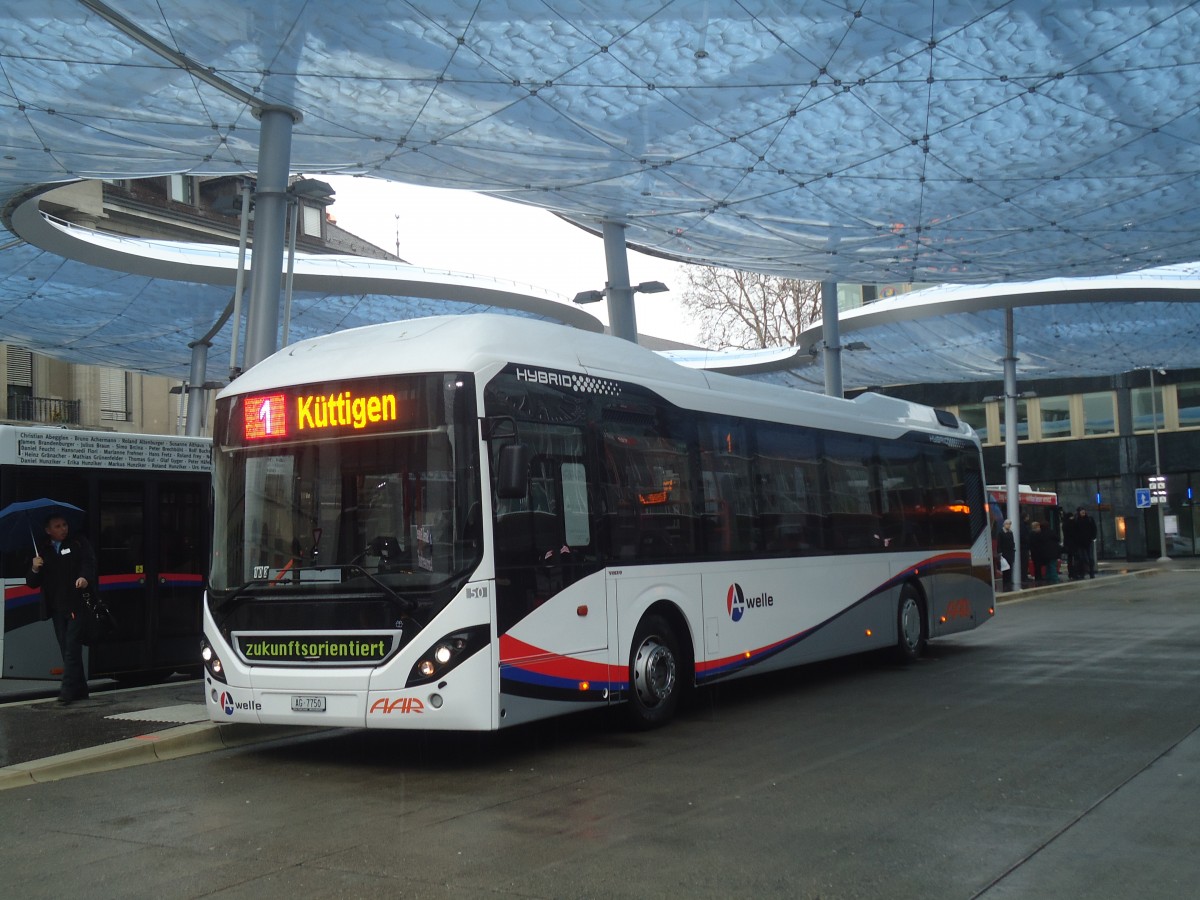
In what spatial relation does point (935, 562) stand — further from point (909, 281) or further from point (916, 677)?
point (909, 281)

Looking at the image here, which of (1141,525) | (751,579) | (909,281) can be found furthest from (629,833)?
(1141,525)

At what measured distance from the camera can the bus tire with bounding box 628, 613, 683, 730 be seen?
10016 millimetres

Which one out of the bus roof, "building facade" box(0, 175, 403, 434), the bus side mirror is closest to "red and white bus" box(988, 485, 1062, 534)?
"building facade" box(0, 175, 403, 434)

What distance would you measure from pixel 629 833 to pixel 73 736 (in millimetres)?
5605

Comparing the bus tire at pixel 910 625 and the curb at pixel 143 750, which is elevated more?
the bus tire at pixel 910 625

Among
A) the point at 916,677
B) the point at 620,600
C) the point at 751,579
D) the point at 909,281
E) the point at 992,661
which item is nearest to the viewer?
the point at 620,600

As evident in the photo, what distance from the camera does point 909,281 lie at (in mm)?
29938

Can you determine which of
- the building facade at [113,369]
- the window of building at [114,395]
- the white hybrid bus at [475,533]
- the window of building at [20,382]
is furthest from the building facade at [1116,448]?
the white hybrid bus at [475,533]

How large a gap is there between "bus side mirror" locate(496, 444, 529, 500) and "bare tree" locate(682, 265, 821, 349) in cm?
5044

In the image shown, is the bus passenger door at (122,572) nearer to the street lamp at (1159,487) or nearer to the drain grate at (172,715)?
the drain grate at (172,715)

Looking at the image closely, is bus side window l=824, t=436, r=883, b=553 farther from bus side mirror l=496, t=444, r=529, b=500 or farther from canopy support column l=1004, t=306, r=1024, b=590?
canopy support column l=1004, t=306, r=1024, b=590

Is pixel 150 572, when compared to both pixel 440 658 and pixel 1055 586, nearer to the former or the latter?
pixel 440 658

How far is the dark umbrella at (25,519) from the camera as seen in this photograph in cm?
1248

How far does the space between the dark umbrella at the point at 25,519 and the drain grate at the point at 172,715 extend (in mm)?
2346
